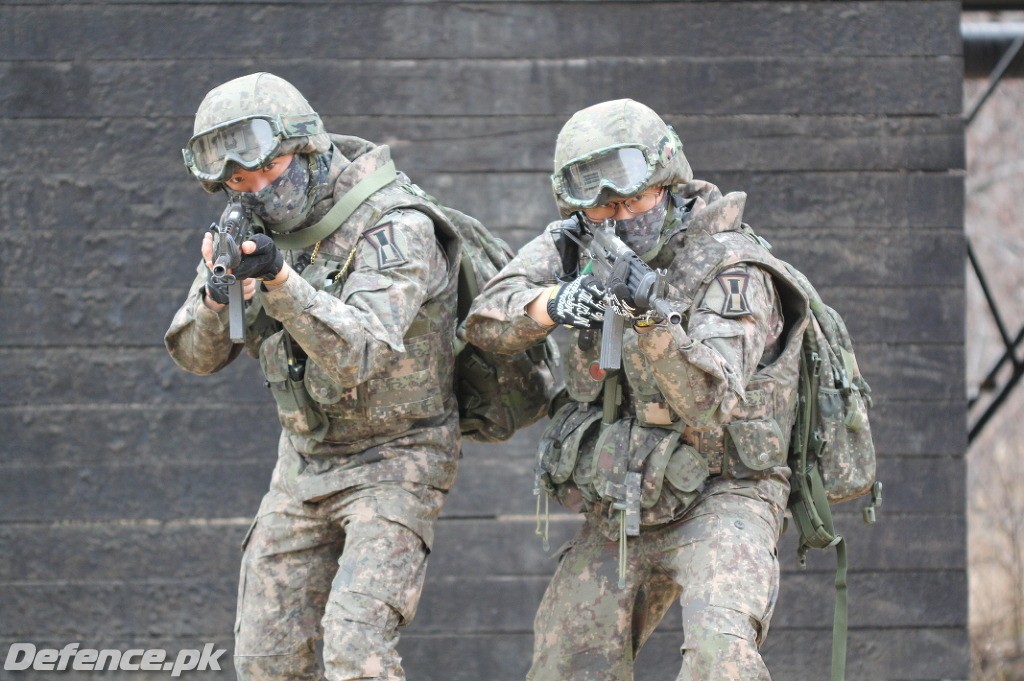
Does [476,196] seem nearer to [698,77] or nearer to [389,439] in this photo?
[698,77]

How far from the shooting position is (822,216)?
18.4 feet

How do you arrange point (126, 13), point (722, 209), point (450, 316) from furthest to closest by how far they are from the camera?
point (126, 13) < point (450, 316) < point (722, 209)

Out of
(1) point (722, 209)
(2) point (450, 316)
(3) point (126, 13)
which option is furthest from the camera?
(3) point (126, 13)

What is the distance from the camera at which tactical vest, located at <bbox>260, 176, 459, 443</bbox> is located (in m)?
4.10

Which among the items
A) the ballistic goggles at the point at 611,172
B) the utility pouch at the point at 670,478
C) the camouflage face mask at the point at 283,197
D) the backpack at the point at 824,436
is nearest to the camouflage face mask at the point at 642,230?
the ballistic goggles at the point at 611,172

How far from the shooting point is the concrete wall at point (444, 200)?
5.50 m

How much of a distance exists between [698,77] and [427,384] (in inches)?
81.3

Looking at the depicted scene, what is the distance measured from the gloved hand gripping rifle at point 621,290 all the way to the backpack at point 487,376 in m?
0.71

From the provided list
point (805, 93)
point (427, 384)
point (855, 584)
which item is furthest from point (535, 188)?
point (855, 584)

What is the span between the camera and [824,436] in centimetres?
417

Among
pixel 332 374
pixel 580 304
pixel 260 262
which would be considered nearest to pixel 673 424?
pixel 580 304

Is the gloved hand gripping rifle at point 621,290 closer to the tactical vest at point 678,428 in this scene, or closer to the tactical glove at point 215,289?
the tactical vest at point 678,428

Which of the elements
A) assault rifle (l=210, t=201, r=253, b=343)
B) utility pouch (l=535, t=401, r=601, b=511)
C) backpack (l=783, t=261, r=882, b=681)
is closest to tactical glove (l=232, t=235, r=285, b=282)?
assault rifle (l=210, t=201, r=253, b=343)

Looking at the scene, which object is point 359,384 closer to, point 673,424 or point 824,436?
point 673,424
